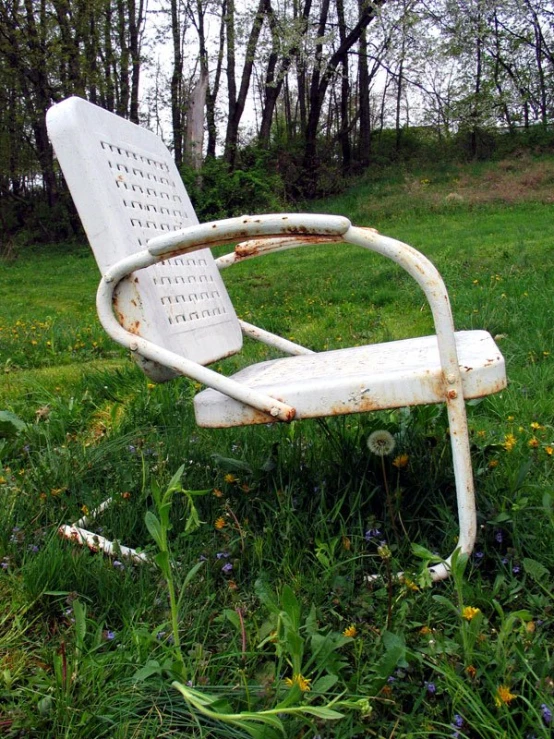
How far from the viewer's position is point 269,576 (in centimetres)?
149

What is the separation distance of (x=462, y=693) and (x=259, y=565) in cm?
56

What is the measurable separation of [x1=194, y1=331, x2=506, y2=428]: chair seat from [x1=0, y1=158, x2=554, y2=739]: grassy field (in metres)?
0.21

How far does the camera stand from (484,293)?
4.48 m

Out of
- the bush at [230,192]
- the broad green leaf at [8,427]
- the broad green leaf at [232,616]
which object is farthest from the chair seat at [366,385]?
the bush at [230,192]

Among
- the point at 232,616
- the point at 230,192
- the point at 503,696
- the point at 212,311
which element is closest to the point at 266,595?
the point at 232,616

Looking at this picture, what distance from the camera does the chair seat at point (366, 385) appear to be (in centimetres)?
125

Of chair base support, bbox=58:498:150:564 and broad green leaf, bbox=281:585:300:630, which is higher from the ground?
broad green leaf, bbox=281:585:300:630

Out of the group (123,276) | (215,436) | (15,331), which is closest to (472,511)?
(123,276)

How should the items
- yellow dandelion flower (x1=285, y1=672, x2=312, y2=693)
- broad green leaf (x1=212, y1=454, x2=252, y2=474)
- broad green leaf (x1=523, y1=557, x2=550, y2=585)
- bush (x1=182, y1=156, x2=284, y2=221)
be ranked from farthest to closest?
bush (x1=182, y1=156, x2=284, y2=221) → broad green leaf (x1=212, y1=454, x2=252, y2=474) → broad green leaf (x1=523, y1=557, x2=550, y2=585) → yellow dandelion flower (x1=285, y1=672, x2=312, y2=693)

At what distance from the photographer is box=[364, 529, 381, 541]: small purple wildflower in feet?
4.96

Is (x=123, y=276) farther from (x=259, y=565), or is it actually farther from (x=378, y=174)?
(x=378, y=174)

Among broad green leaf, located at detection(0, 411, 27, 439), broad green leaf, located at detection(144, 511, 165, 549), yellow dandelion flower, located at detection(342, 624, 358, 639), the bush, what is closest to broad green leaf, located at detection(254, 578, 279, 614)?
yellow dandelion flower, located at detection(342, 624, 358, 639)

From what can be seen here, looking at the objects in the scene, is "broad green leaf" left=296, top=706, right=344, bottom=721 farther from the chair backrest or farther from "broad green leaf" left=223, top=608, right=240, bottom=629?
the chair backrest

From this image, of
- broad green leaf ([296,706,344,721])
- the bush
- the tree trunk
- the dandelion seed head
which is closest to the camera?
broad green leaf ([296,706,344,721])
